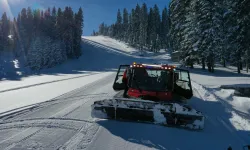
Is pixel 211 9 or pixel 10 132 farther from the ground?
pixel 211 9

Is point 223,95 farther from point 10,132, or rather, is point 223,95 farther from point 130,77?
point 10,132

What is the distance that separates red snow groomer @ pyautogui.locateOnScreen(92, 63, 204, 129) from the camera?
761 centimetres

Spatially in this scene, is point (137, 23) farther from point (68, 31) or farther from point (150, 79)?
point (150, 79)

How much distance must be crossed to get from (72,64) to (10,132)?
6619 cm

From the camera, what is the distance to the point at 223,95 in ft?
53.5

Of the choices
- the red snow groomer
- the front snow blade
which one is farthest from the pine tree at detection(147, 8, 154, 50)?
the front snow blade

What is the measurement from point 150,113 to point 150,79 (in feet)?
6.53

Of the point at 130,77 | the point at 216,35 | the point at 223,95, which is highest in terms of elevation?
the point at 216,35

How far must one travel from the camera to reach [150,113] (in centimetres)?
790

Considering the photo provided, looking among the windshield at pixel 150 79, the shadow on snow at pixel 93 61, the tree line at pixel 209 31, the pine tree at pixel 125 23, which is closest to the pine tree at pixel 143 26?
the shadow on snow at pixel 93 61

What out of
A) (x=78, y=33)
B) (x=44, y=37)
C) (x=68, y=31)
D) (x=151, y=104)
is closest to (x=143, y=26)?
(x=78, y=33)

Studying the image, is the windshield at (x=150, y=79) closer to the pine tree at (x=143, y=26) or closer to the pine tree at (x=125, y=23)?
the pine tree at (x=143, y=26)

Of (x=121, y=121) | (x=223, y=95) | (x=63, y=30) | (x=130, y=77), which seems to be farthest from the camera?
(x=63, y=30)

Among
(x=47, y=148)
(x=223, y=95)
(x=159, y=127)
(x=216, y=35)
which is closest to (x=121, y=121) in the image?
(x=159, y=127)
